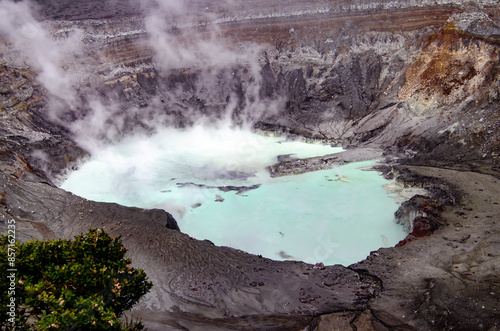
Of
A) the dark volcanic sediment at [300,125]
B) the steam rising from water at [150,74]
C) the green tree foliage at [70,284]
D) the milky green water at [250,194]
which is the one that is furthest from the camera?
the steam rising from water at [150,74]

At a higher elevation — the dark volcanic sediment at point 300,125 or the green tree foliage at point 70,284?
the dark volcanic sediment at point 300,125

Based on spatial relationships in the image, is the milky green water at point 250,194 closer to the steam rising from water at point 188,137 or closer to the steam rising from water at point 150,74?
the steam rising from water at point 188,137

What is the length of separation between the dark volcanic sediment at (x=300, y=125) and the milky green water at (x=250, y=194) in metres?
1.31

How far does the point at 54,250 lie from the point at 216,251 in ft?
19.6

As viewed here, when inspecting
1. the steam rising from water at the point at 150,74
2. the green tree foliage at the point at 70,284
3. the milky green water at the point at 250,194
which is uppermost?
the steam rising from water at the point at 150,74

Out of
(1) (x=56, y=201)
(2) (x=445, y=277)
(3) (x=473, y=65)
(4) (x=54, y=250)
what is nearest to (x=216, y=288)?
(4) (x=54, y=250)

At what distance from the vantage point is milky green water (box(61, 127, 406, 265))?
13203 mm

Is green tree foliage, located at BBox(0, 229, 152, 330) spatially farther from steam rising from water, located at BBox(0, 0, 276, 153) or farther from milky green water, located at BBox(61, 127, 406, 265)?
steam rising from water, located at BBox(0, 0, 276, 153)

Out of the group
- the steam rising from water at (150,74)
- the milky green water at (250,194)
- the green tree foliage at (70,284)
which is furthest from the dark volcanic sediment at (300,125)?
the green tree foliage at (70,284)

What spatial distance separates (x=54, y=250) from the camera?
5.70 meters

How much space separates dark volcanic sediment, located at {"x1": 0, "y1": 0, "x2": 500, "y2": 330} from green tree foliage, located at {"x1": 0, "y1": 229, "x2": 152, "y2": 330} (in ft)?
9.20

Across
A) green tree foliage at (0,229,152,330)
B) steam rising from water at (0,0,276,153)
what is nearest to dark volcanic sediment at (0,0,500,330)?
steam rising from water at (0,0,276,153)

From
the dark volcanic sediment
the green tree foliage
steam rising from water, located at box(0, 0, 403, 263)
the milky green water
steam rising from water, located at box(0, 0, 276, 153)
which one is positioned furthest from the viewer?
steam rising from water, located at box(0, 0, 276, 153)

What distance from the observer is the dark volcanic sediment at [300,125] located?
8.79 metres
